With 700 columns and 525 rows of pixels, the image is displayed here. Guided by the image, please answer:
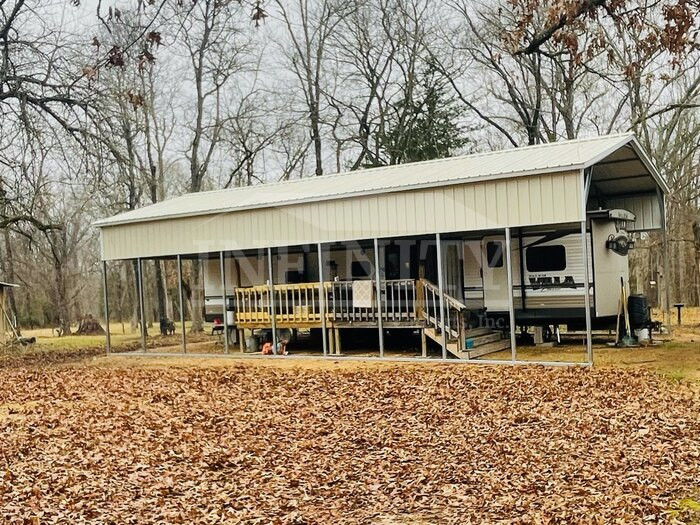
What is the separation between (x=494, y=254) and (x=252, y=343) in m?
6.70

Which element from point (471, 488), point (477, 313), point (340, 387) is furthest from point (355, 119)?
point (471, 488)

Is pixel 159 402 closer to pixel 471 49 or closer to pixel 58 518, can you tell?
pixel 58 518

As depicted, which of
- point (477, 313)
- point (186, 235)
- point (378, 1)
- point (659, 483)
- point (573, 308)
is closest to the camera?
point (659, 483)

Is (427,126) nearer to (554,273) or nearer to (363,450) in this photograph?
(554,273)

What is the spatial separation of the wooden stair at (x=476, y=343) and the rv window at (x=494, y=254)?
1575mm

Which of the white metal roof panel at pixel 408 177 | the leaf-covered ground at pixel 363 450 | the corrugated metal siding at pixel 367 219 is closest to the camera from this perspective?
the leaf-covered ground at pixel 363 450

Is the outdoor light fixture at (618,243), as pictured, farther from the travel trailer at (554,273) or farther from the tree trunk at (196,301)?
the tree trunk at (196,301)

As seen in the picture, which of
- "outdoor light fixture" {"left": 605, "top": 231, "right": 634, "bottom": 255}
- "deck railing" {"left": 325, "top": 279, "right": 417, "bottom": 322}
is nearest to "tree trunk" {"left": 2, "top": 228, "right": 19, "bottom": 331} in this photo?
"deck railing" {"left": 325, "top": 279, "right": 417, "bottom": 322}

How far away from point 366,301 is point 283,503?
1037 centimetres

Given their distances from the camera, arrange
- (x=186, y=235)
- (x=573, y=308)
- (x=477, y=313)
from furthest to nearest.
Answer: (x=186, y=235) < (x=477, y=313) < (x=573, y=308)

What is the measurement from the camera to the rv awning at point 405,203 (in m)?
13.5

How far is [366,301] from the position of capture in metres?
16.4

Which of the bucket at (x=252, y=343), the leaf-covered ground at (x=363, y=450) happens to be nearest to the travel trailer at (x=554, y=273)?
the leaf-covered ground at (x=363, y=450)

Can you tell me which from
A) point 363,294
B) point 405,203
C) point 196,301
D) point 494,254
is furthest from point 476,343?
point 196,301
